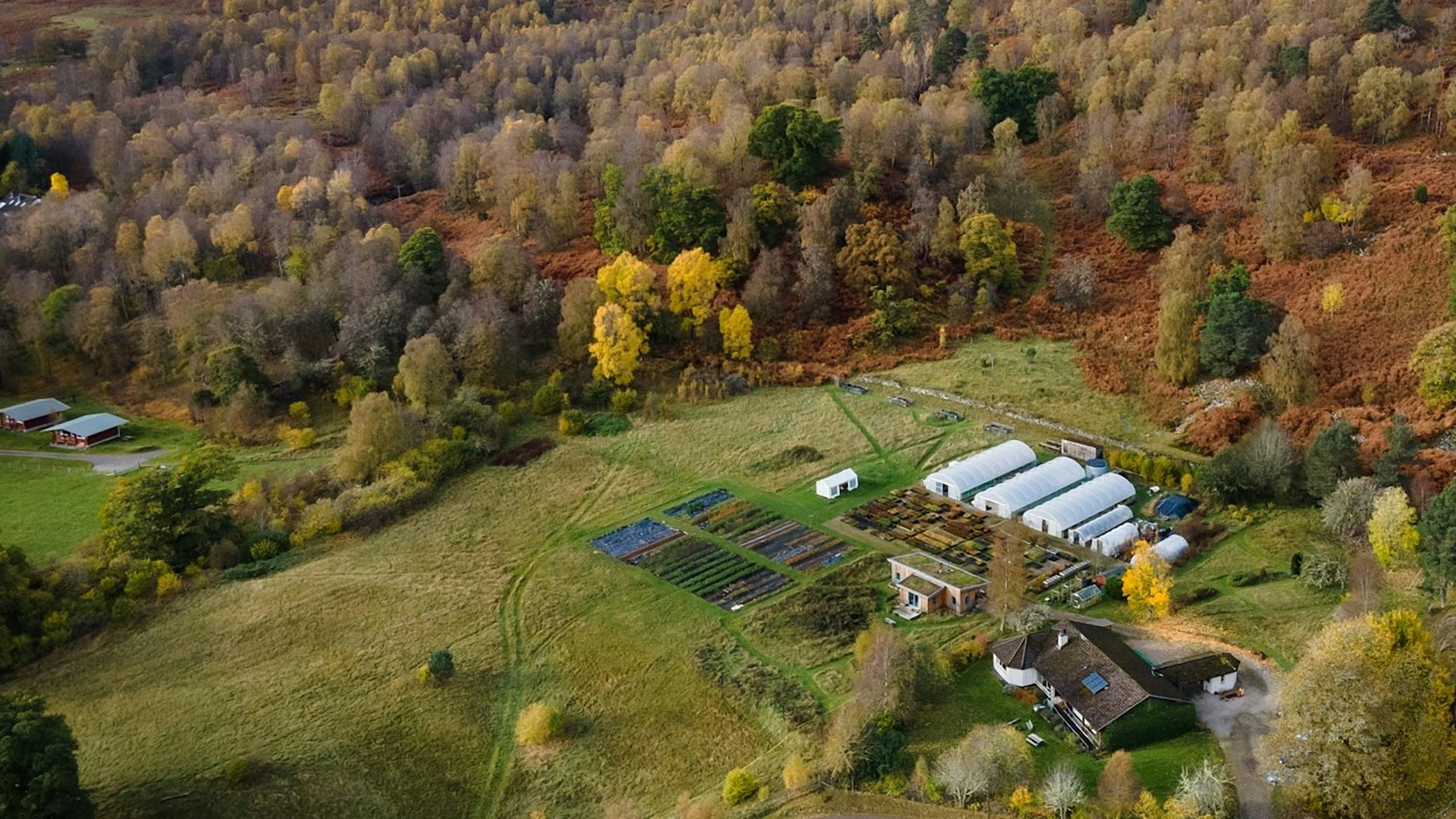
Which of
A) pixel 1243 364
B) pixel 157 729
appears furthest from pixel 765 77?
pixel 157 729

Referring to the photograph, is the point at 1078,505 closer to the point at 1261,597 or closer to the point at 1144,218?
the point at 1261,597

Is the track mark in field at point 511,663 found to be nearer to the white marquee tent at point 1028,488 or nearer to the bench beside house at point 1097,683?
the bench beside house at point 1097,683

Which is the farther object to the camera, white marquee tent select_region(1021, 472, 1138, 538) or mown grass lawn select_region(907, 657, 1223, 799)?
white marquee tent select_region(1021, 472, 1138, 538)

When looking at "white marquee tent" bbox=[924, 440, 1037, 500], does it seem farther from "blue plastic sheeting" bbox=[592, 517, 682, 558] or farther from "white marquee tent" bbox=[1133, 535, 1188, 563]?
"blue plastic sheeting" bbox=[592, 517, 682, 558]

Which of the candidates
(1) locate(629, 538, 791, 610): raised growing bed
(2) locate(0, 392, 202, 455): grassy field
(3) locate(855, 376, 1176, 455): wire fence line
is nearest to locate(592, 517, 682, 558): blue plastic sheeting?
(1) locate(629, 538, 791, 610): raised growing bed

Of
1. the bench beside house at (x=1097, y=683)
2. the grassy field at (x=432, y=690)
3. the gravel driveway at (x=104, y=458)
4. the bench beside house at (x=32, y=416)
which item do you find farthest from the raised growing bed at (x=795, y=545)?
the bench beside house at (x=32, y=416)

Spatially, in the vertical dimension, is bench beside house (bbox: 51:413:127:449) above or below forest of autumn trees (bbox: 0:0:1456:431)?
below
